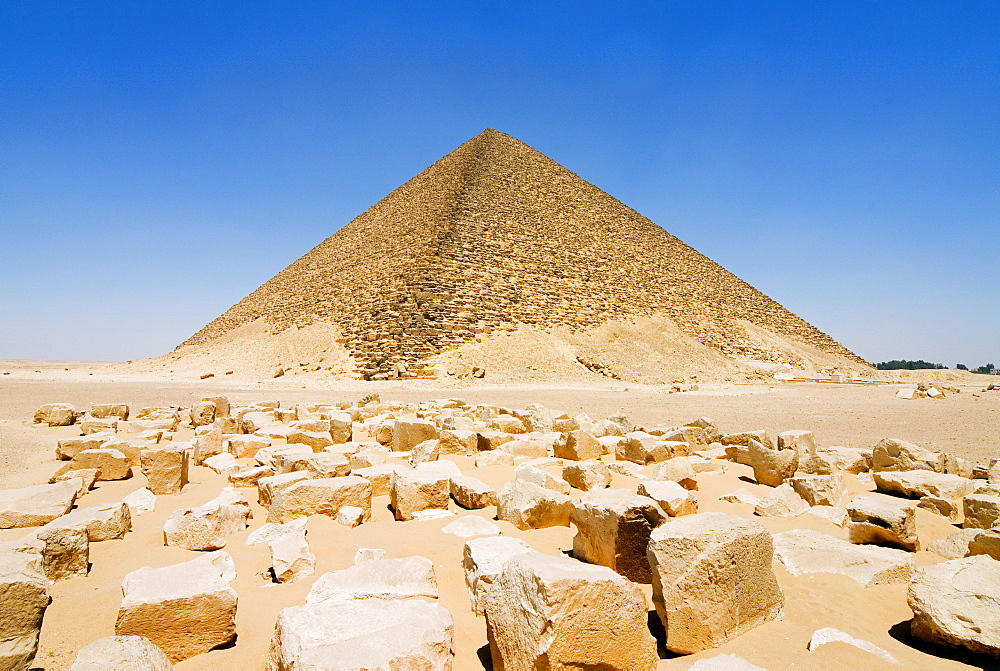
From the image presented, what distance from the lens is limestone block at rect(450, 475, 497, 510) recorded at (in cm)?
384

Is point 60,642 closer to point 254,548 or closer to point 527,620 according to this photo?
point 254,548

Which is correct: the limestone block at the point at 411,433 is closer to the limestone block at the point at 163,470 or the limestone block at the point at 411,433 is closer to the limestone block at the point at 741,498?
the limestone block at the point at 163,470

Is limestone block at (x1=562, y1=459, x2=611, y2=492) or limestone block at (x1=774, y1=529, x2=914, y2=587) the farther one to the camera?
limestone block at (x1=562, y1=459, x2=611, y2=492)

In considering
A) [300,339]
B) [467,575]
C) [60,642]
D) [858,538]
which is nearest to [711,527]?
[467,575]

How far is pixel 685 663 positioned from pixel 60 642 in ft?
7.84

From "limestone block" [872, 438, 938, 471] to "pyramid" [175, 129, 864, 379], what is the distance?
1933 cm

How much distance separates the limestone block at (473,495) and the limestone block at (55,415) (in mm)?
8159

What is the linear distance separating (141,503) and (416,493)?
1984 millimetres

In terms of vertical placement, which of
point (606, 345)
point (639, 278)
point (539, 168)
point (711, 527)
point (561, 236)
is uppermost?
point (539, 168)

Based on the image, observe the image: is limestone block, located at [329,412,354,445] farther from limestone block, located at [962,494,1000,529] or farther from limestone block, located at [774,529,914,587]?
limestone block, located at [962,494,1000,529]

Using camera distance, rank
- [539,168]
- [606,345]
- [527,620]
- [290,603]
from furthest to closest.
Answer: [539,168]
[606,345]
[290,603]
[527,620]

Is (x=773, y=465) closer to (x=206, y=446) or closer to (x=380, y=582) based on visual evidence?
(x=380, y=582)

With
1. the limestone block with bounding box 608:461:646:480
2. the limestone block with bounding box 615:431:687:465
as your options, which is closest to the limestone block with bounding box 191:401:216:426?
the limestone block with bounding box 615:431:687:465

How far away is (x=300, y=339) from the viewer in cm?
3120
